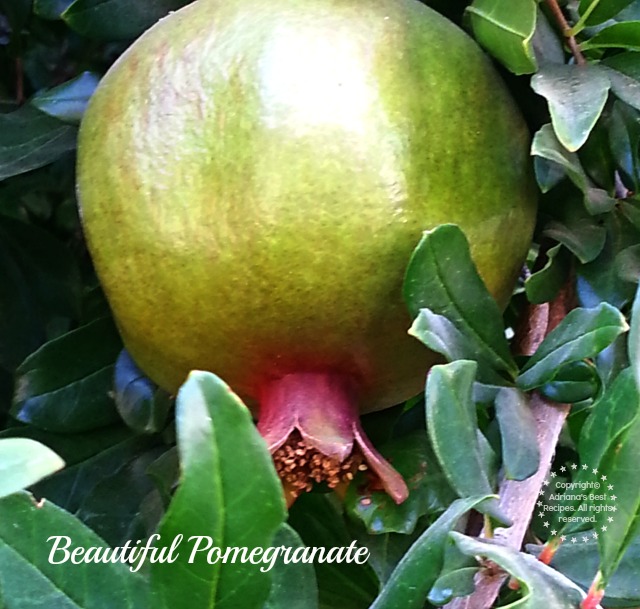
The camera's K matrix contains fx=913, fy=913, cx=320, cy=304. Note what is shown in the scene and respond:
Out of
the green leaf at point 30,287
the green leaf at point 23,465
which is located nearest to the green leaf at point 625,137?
the green leaf at point 23,465

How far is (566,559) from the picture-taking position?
71 cm

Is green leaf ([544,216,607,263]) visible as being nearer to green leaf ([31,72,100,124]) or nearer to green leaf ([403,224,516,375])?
green leaf ([403,224,516,375])

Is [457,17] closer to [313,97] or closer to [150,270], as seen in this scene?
[313,97]

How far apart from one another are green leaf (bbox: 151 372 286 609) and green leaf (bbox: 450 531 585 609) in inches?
4.2

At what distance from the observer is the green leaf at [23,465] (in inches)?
16.6

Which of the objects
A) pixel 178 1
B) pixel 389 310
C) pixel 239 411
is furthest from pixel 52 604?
pixel 178 1

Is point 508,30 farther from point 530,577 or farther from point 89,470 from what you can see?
point 89,470

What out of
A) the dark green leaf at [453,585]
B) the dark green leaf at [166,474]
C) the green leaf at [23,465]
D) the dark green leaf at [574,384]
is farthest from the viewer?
the dark green leaf at [166,474]

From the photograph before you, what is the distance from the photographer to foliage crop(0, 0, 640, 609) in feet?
1.51

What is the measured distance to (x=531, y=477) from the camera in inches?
25.0

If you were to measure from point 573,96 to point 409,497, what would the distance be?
0.32 m

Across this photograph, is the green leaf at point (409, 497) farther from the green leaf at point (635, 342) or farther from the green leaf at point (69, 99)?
the green leaf at point (69, 99)

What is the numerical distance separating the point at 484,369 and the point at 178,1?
0.42 meters

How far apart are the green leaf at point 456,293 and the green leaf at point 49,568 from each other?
24cm
